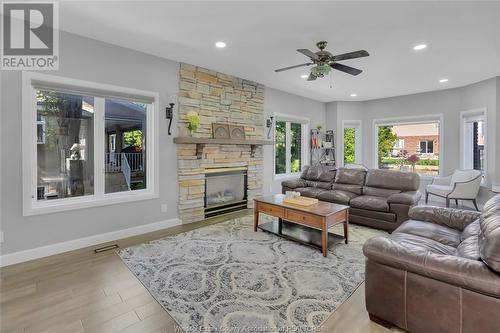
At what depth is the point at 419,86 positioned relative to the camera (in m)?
5.76

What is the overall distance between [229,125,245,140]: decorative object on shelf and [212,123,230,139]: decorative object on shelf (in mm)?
106

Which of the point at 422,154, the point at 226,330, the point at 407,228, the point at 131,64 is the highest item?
the point at 131,64

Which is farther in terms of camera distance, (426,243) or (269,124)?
(269,124)

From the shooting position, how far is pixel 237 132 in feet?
16.9

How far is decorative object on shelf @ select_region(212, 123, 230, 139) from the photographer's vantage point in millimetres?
4746

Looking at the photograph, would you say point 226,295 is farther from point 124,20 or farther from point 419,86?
point 419,86

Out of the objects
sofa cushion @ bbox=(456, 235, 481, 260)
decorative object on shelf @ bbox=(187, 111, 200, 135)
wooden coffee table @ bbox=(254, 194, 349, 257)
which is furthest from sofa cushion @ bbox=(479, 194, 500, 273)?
decorative object on shelf @ bbox=(187, 111, 200, 135)

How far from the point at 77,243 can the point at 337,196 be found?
402cm

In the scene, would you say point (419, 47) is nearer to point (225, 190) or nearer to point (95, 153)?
point (225, 190)

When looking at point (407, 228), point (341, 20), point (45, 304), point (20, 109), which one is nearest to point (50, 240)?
point (45, 304)

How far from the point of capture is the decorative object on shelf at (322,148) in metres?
7.29

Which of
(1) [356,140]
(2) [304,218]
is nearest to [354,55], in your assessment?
(2) [304,218]

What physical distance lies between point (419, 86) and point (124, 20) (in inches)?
235

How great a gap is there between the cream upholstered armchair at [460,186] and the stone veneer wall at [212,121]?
389 centimetres
